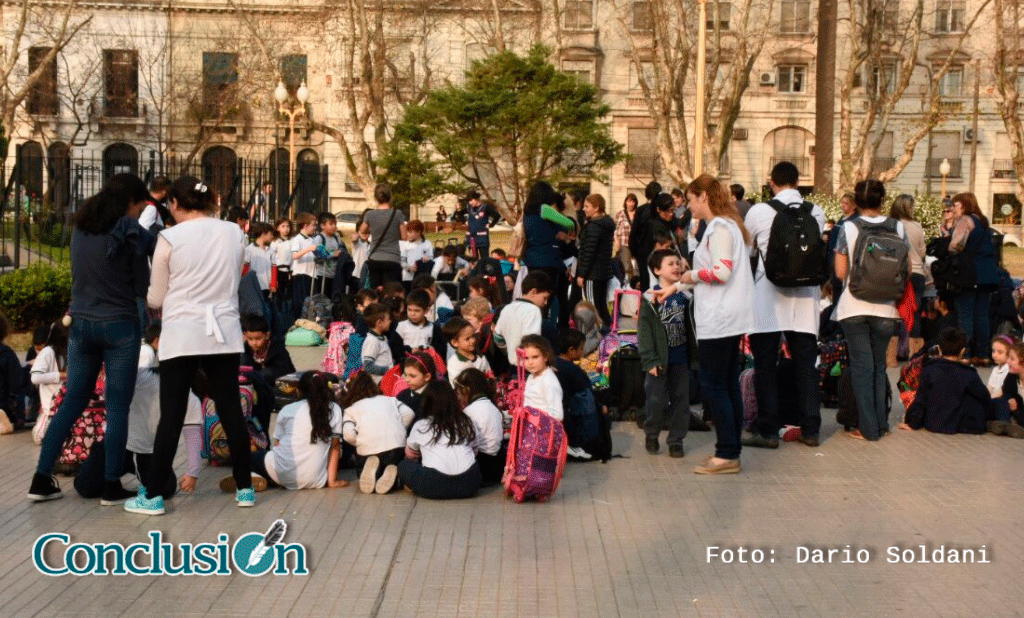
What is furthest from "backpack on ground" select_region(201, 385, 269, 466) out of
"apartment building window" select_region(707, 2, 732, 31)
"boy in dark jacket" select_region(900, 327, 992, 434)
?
"apartment building window" select_region(707, 2, 732, 31)

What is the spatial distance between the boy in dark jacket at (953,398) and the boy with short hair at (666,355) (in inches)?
90.0

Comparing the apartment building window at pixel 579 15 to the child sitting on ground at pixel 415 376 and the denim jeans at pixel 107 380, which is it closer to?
the child sitting on ground at pixel 415 376

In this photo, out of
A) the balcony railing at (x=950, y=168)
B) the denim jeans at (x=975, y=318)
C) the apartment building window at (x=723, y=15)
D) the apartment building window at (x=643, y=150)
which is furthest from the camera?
the balcony railing at (x=950, y=168)

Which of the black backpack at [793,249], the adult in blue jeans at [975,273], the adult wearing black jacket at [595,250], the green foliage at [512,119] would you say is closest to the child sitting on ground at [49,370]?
the black backpack at [793,249]

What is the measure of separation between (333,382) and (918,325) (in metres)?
8.64

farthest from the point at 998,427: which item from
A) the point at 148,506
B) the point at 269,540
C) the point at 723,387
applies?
the point at 148,506

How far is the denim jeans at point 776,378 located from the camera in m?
9.40

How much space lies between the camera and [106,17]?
54062 millimetres

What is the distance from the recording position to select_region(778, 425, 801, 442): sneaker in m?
9.85

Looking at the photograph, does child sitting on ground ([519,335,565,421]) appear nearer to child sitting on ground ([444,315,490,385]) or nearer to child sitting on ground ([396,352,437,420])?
child sitting on ground ([396,352,437,420])

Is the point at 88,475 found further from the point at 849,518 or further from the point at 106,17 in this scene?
the point at 106,17

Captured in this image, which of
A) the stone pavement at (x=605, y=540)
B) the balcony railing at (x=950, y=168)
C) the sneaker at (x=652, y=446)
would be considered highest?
the balcony railing at (x=950, y=168)

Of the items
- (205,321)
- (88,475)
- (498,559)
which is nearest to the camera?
(498,559)

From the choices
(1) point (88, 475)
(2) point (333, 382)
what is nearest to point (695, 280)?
(2) point (333, 382)
